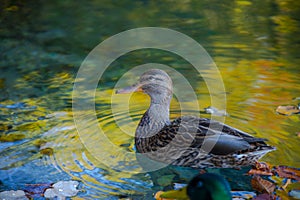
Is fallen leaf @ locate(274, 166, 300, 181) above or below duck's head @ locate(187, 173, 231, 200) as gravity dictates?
below

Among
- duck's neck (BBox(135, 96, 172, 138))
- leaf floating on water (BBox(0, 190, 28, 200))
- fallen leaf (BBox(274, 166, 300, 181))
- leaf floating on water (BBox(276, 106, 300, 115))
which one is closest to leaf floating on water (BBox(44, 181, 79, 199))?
leaf floating on water (BBox(0, 190, 28, 200))

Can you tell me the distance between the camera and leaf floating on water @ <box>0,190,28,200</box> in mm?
4580

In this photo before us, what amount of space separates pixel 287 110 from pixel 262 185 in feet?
5.07

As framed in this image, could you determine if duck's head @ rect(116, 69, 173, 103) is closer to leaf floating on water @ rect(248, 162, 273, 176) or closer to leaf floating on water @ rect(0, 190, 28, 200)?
leaf floating on water @ rect(248, 162, 273, 176)

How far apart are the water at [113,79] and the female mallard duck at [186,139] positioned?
0.24m

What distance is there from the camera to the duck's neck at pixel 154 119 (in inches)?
216

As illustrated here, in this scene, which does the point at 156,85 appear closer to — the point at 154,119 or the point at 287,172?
the point at 154,119

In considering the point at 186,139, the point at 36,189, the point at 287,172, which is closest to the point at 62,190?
the point at 36,189

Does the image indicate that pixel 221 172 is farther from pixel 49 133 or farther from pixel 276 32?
pixel 276 32

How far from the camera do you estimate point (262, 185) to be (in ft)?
15.2

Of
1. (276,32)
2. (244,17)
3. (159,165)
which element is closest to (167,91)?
(159,165)

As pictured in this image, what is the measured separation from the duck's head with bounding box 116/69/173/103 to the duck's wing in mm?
512

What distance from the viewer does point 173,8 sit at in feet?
32.3

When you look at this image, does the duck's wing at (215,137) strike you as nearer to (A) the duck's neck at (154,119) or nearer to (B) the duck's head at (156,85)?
(A) the duck's neck at (154,119)
